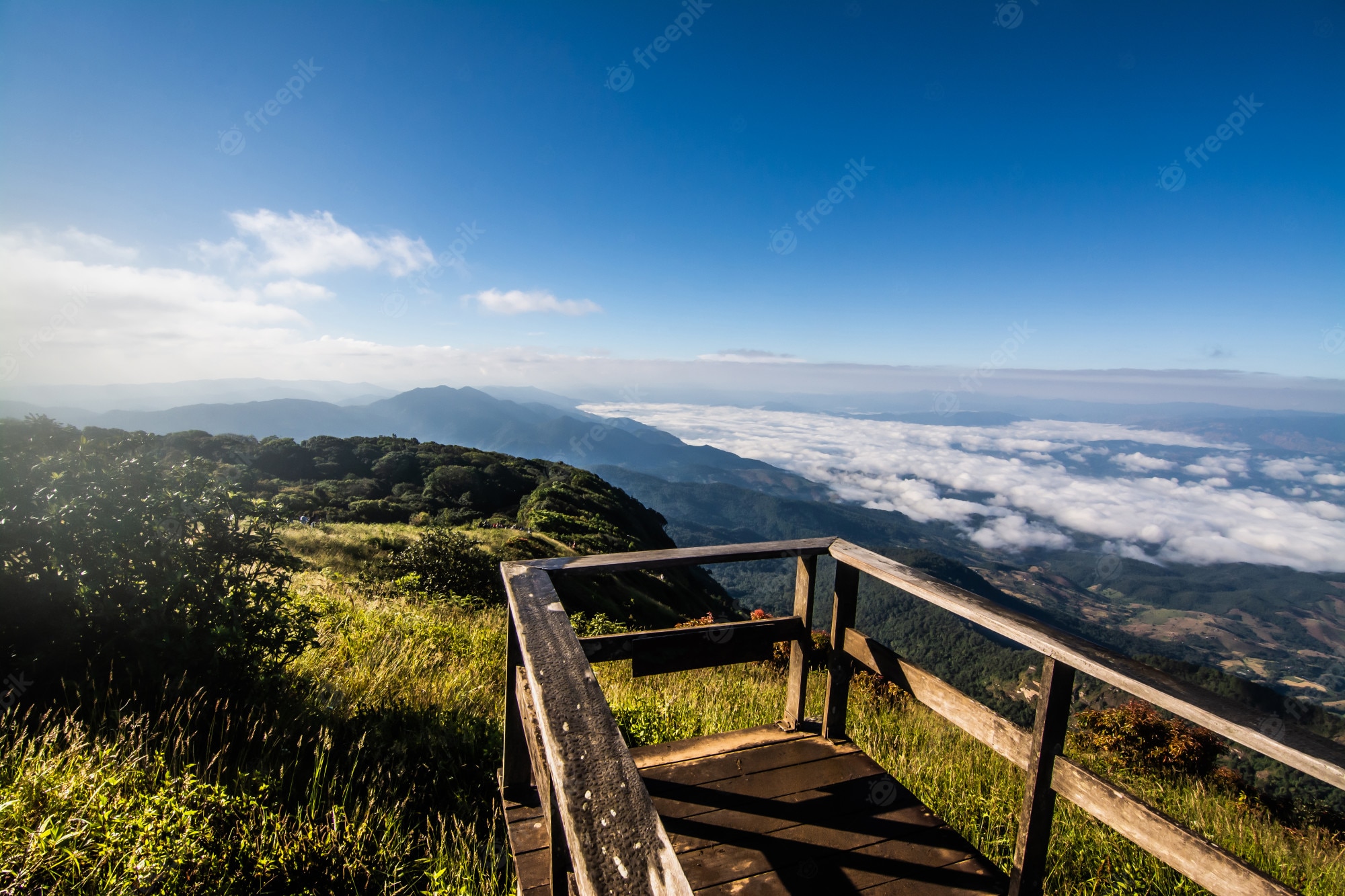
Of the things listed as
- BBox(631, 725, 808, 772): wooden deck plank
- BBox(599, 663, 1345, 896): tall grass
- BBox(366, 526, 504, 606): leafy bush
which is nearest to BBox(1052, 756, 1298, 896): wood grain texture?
BBox(599, 663, 1345, 896): tall grass

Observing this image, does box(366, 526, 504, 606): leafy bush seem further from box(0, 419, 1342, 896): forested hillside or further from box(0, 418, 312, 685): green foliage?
box(0, 418, 312, 685): green foliage

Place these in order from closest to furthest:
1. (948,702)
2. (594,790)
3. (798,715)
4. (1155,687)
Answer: (594,790)
(1155,687)
(948,702)
(798,715)

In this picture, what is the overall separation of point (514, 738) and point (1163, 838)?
8.74 feet

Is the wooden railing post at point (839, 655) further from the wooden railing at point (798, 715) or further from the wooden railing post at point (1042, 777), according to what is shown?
the wooden railing post at point (1042, 777)

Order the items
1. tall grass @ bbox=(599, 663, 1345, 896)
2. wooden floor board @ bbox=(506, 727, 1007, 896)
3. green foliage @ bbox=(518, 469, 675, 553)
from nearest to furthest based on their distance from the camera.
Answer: wooden floor board @ bbox=(506, 727, 1007, 896), tall grass @ bbox=(599, 663, 1345, 896), green foliage @ bbox=(518, 469, 675, 553)

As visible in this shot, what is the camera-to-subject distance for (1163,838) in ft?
5.80

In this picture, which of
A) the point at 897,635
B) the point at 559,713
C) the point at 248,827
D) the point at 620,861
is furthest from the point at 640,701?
the point at 897,635

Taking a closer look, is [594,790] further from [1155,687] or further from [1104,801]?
[1104,801]

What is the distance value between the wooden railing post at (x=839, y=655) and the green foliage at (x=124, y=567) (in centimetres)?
378

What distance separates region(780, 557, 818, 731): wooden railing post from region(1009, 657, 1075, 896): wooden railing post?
117 cm

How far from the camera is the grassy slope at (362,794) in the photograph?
233 cm

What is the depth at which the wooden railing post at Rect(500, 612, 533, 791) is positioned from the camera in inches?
114

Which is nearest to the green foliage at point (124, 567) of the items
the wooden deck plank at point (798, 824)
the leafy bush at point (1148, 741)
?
the wooden deck plank at point (798, 824)

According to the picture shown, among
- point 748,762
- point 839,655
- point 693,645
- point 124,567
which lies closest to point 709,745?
point 748,762
